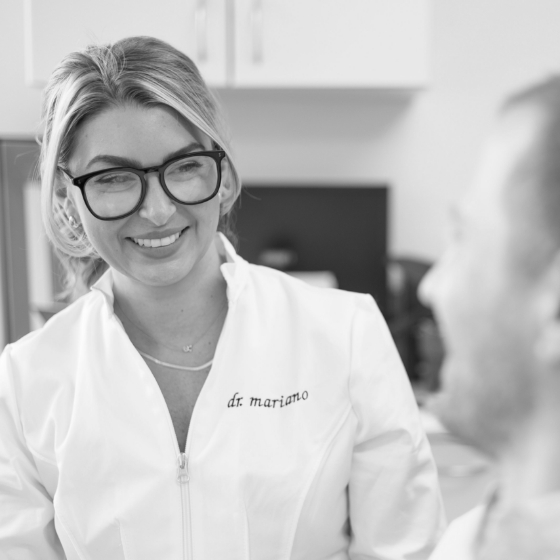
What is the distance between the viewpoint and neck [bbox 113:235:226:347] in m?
1.14

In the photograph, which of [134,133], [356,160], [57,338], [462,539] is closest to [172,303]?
[57,338]

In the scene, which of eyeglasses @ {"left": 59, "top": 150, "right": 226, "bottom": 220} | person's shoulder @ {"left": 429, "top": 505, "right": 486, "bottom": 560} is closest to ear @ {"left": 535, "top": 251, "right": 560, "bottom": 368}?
person's shoulder @ {"left": 429, "top": 505, "right": 486, "bottom": 560}

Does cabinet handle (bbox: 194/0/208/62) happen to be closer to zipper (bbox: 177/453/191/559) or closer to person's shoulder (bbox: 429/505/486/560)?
zipper (bbox: 177/453/191/559)

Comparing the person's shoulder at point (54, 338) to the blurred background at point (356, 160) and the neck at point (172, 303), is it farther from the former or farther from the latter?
the blurred background at point (356, 160)

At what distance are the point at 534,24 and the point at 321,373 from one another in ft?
4.85

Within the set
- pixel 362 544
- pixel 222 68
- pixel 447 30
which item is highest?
pixel 447 30

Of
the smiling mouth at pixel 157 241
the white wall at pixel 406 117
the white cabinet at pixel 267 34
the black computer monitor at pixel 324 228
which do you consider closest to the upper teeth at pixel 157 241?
the smiling mouth at pixel 157 241

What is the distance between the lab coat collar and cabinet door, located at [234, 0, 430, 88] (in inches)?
30.7

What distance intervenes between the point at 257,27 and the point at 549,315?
1499 mm

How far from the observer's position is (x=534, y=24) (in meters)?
2.08

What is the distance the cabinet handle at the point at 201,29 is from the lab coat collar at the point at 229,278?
0.78m

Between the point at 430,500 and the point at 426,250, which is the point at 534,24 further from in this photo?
the point at 430,500

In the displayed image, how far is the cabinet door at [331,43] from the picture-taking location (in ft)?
5.85

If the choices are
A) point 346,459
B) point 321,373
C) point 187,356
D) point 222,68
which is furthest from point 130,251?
point 222,68
